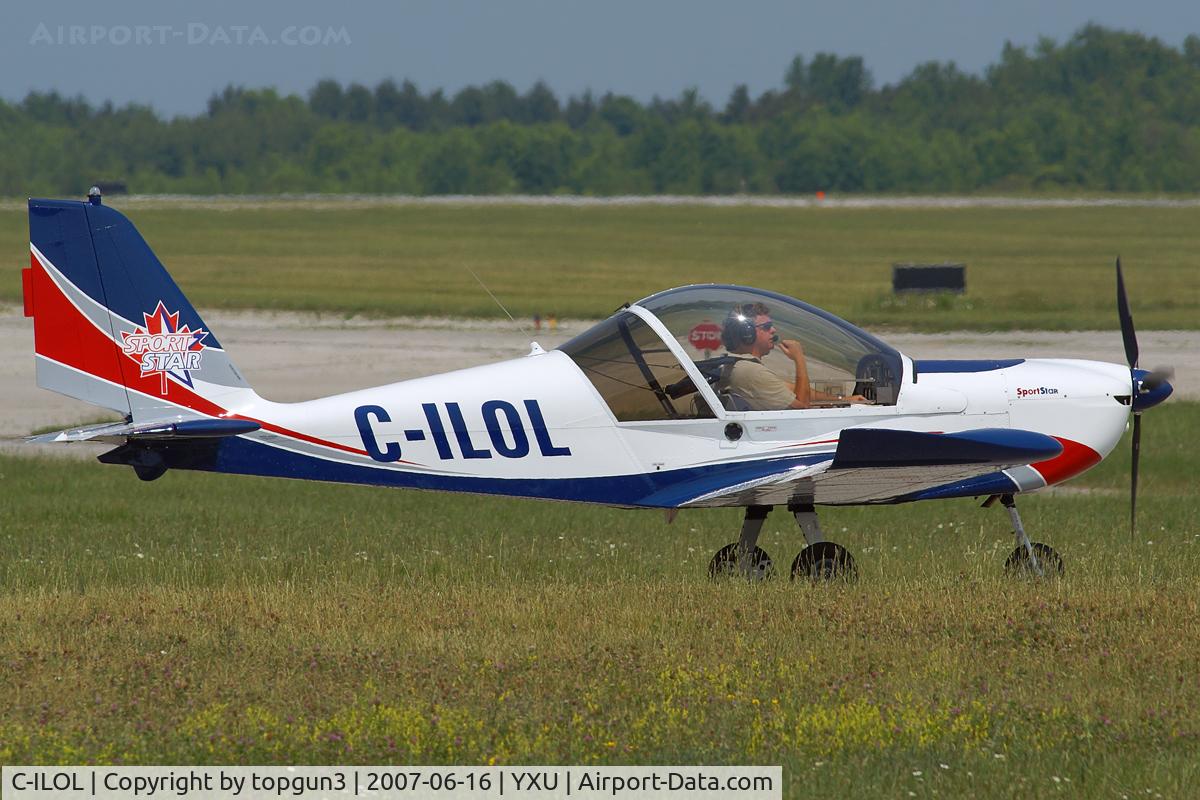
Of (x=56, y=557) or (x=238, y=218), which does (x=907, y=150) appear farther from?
(x=56, y=557)

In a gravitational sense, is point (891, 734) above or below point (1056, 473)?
below

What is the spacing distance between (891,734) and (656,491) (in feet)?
10.9

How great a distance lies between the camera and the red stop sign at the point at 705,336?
959cm

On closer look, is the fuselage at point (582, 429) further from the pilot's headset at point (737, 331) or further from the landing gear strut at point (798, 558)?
the landing gear strut at point (798, 558)

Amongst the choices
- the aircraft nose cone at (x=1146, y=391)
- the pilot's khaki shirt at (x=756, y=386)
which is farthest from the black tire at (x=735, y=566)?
the aircraft nose cone at (x=1146, y=391)

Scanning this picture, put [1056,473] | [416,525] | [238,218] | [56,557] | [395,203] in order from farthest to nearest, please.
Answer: [395,203]
[238,218]
[416,525]
[56,557]
[1056,473]

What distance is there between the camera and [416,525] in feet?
43.0

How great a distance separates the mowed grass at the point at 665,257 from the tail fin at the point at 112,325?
2316 cm

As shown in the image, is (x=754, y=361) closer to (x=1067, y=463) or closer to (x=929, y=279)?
(x=1067, y=463)

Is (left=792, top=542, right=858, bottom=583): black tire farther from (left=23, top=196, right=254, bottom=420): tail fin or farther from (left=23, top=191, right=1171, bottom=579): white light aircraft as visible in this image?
(left=23, top=196, right=254, bottom=420): tail fin

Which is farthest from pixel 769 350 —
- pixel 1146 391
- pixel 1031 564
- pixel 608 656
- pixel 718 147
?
pixel 718 147

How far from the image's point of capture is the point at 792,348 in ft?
31.8

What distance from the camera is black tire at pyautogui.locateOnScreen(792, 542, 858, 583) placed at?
9.66 metres

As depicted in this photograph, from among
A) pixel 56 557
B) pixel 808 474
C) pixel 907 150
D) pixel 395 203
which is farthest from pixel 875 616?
pixel 907 150
